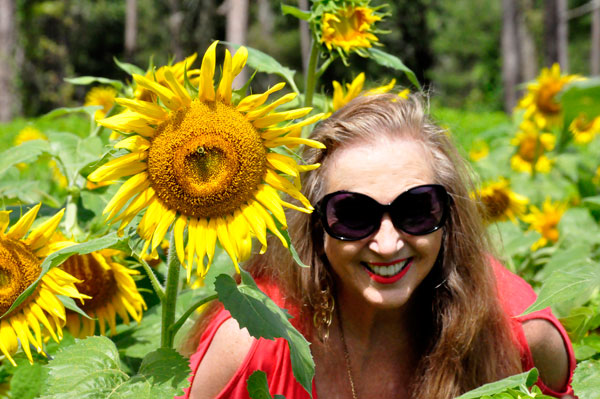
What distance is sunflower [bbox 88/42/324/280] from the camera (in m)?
1.41

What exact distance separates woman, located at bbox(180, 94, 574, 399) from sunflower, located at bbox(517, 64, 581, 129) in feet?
7.79

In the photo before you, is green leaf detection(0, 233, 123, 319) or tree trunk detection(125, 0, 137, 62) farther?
tree trunk detection(125, 0, 137, 62)

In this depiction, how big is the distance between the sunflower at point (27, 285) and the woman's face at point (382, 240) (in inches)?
27.6

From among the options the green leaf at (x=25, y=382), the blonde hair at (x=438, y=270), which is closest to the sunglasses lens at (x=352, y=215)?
the blonde hair at (x=438, y=270)

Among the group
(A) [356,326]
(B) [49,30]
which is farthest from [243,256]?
(B) [49,30]

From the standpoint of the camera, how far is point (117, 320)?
2131 mm

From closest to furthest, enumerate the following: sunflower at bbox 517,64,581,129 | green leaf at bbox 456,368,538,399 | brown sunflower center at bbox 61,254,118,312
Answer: green leaf at bbox 456,368,538,399 → brown sunflower center at bbox 61,254,118,312 → sunflower at bbox 517,64,581,129

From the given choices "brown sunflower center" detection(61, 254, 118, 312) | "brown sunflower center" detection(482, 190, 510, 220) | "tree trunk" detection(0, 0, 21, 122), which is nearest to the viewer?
"brown sunflower center" detection(61, 254, 118, 312)

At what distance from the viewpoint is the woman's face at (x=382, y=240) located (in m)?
1.90

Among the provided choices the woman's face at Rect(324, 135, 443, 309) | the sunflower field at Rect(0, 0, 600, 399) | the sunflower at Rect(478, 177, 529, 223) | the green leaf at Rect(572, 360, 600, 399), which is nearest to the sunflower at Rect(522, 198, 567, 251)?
the sunflower at Rect(478, 177, 529, 223)

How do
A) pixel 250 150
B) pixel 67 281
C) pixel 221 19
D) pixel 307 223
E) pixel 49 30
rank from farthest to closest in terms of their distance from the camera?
1. pixel 49 30
2. pixel 221 19
3. pixel 307 223
4. pixel 67 281
5. pixel 250 150

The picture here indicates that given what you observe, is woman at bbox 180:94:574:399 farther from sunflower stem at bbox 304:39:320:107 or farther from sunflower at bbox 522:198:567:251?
sunflower at bbox 522:198:567:251

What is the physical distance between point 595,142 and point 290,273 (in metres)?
3.62

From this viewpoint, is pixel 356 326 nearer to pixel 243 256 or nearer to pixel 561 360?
pixel 561 360
